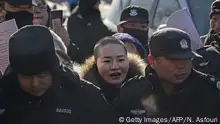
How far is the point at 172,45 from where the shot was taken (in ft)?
15.5

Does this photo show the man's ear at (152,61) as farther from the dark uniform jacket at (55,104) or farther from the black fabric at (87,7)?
the black fabric at (87,7)

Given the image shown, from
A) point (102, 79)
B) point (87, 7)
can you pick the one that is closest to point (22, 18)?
point (102, 79)

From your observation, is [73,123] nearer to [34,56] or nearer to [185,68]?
[34,56]

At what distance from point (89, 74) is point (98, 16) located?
8.73ft

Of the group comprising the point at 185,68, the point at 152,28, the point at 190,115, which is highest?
the point at 185,68

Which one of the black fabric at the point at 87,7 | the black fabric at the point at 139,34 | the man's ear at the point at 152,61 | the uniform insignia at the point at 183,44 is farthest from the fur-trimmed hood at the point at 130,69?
the black fabric at the point at 87,7

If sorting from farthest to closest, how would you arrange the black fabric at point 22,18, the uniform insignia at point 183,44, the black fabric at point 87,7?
the black fabric at point 87,7, the black fabric at point 22,18, the uniform insignia at point 183,44

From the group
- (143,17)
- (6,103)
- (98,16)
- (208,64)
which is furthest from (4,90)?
(98,16)

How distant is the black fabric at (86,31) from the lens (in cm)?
765

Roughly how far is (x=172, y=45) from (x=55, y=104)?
0.96 metres

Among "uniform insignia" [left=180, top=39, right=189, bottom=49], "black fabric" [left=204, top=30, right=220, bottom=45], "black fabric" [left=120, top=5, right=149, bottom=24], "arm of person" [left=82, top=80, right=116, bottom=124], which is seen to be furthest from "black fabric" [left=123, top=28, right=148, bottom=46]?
"arm of person" [left=82, top=80, right=116, bottom=124]

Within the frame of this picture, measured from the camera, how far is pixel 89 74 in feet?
17.7

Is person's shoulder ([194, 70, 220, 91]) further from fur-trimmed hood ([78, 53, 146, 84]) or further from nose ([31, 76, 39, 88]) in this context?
nose ([31, 76, 39, 88])

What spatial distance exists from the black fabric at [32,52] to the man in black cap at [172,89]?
71 cm
